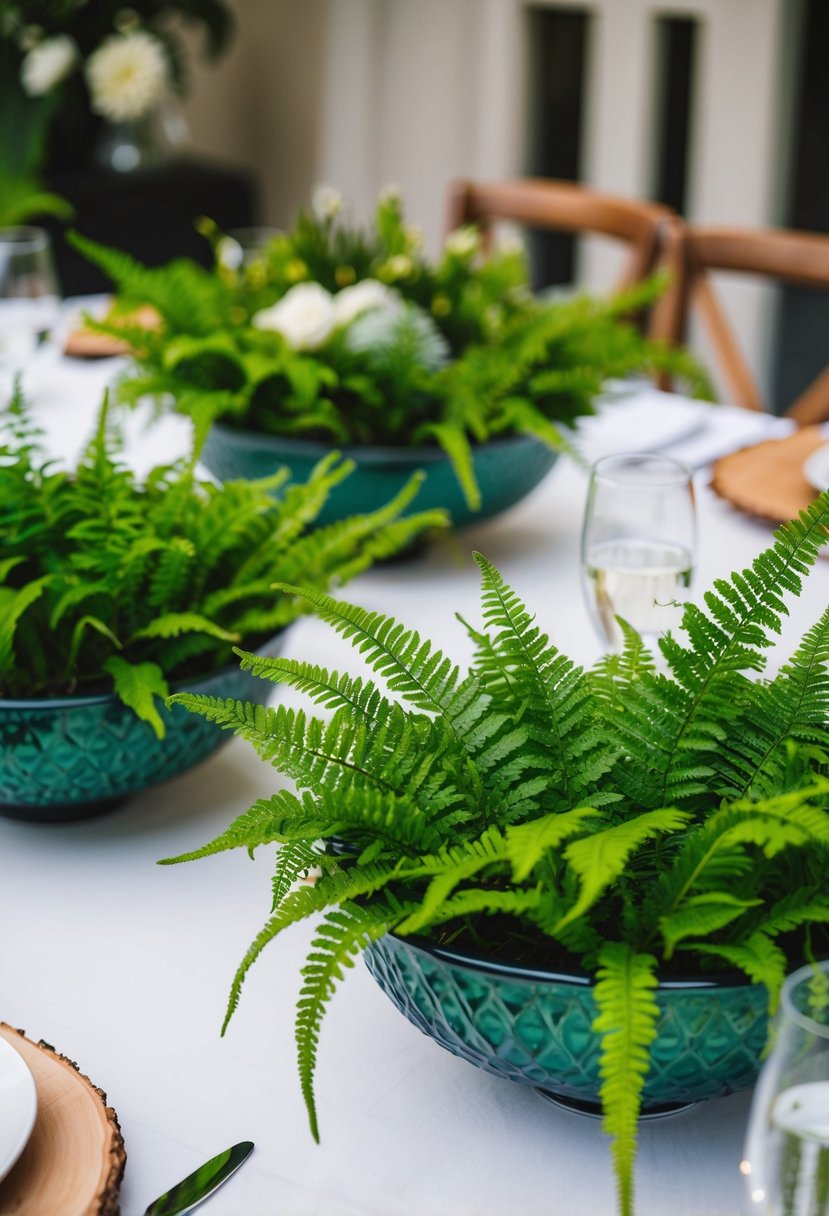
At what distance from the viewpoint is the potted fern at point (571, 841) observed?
54 cm

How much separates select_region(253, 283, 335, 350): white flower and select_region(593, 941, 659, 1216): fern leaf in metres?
0.79

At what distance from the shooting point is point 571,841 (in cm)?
62

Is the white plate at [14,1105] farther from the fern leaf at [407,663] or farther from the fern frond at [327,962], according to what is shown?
the fern leaf at [407,663]

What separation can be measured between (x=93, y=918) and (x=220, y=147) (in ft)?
11.6

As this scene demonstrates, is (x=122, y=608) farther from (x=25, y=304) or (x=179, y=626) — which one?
(x=25, y=304)

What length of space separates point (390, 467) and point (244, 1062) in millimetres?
613

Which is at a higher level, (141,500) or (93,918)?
(141,500)

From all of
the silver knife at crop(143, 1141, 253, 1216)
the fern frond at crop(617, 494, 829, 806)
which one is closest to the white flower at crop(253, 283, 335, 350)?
the fern frond at crop(617, 494, 829, 806)

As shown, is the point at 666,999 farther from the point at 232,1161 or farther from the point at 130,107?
the point at 130,107

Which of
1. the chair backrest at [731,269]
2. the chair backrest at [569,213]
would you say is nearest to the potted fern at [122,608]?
the chair backrest at [731,269]

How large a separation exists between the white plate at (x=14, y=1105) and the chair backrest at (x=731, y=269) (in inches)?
57.4

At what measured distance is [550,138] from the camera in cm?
344

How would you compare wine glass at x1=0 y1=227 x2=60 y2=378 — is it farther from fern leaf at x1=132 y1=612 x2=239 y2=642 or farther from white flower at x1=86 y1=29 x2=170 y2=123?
white flower at x1=86 y1=29 x2=170 y2=123

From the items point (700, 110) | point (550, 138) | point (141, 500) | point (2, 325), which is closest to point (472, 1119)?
point (141, 500)
